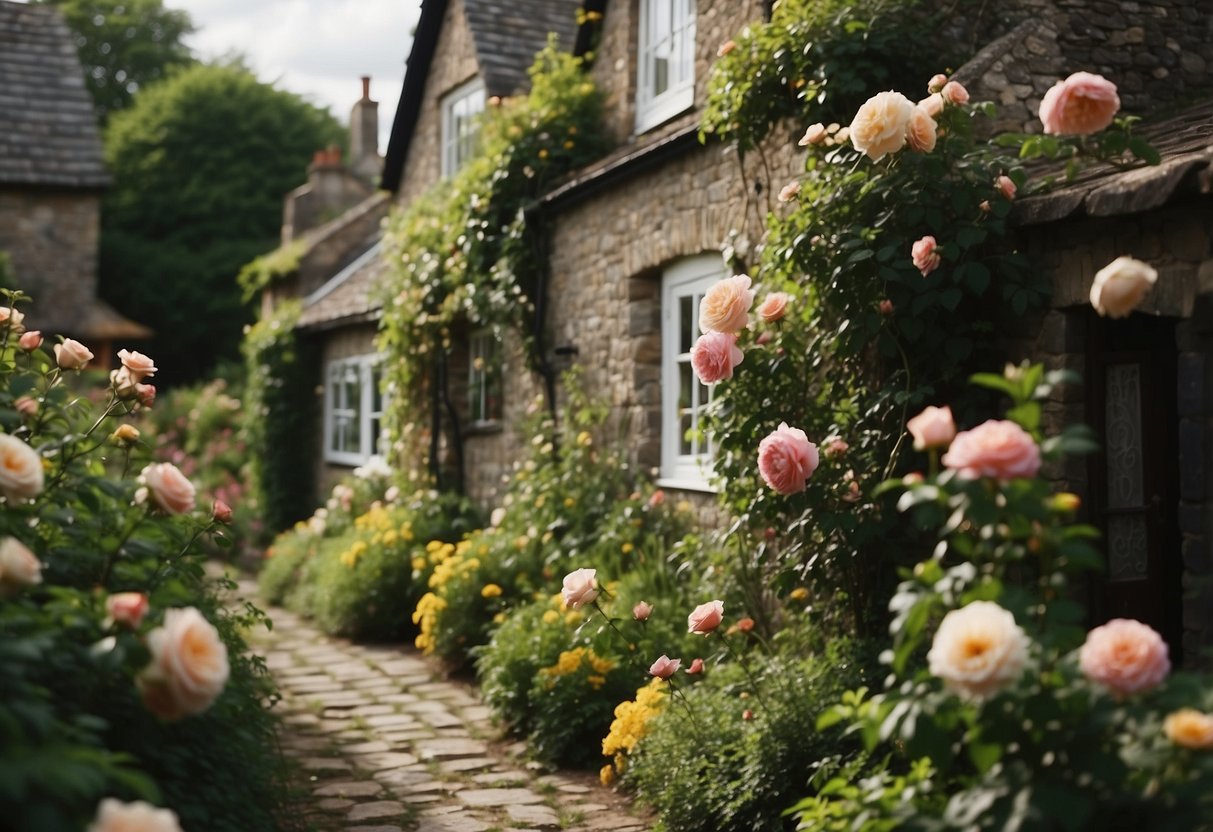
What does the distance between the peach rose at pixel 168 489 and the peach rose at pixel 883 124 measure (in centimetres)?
309

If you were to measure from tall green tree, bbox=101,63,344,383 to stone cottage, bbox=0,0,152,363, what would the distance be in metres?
5.25

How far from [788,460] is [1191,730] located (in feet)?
7.53

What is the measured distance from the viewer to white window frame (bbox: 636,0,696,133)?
9.34 m

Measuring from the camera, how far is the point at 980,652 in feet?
9.16

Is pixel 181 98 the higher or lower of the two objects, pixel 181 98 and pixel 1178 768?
the higher

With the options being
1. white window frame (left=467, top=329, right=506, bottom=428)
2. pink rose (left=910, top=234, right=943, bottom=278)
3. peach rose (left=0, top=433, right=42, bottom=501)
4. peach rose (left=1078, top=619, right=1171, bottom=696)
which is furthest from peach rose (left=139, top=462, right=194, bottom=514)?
white window frame (left=467, top=329, right=506, bottom=428)

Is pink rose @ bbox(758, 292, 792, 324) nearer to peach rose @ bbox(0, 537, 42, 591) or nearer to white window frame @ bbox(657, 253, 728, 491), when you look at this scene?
white window frame @ bbox(657, 253, 728, 491)

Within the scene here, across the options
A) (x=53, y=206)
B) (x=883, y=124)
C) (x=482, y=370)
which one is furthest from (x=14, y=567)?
(x=53, y=206)

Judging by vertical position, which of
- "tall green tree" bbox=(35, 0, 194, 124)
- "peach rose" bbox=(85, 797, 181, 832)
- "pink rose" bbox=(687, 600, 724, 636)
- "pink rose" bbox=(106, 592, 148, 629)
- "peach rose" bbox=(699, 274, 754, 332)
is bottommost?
"peach rose" bbox=(85, 797, 181, 832)

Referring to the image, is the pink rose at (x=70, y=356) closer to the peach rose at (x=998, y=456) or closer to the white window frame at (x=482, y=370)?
the peach rose at (x=998, y=456)

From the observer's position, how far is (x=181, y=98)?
3014 centimetres

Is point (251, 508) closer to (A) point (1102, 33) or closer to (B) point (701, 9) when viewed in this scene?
(B) point (701, 9)

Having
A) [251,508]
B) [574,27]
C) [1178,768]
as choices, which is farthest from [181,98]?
[1178,768]

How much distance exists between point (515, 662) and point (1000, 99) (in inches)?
157
